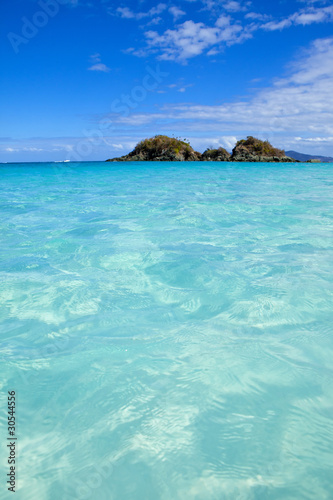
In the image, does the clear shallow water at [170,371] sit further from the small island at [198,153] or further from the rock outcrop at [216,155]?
the rock outcrop at [216,155]

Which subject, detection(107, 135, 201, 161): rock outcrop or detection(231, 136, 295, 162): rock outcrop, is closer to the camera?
detection(231, 136, 295, 162): rock outcrop

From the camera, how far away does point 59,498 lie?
1.67 meters

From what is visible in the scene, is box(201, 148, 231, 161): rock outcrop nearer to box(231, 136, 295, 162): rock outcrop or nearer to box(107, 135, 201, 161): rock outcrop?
box(107, 135, 201, 161): rock outcrop

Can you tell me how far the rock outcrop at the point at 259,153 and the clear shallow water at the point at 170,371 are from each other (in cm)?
8933

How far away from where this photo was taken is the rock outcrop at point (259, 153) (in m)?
88.3

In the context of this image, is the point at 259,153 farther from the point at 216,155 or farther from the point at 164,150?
the point at 164,150

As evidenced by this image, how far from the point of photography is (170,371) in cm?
260

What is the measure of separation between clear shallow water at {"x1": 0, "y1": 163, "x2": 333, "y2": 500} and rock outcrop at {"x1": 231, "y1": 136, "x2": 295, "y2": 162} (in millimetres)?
89332

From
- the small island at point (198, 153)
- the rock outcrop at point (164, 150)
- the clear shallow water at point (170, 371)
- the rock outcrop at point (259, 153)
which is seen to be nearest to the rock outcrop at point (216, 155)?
the small island at point (198, 153)

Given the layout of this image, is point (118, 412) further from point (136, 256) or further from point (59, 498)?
point (136, 256)

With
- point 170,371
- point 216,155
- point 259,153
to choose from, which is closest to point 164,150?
point 216,155

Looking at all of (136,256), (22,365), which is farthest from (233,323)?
(136,256)

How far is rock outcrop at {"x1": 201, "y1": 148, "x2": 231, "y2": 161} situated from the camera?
9331 centimetres

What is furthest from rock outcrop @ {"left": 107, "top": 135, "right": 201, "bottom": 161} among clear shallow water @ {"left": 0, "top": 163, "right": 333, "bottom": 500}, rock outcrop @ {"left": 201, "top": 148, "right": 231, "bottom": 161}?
clear shallow water @ {"left": 0, "top": 163, "right": 333, "bottom": 500}
